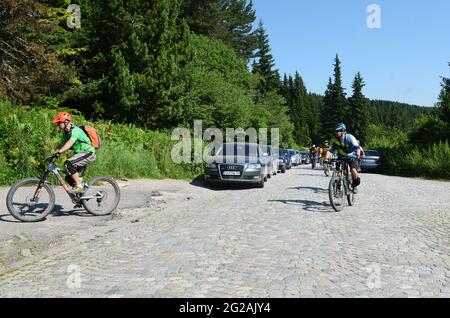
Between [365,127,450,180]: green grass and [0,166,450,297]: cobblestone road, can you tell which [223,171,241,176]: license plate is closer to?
[0,166,450,297]: cobblestone road

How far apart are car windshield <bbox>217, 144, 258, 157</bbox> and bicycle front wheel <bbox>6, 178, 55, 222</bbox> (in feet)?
31.8

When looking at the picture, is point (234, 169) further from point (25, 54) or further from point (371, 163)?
point (371, 163)

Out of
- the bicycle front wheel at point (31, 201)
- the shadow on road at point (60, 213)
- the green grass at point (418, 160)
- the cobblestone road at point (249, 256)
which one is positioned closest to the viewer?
the cobblestone road at point (249, 256)

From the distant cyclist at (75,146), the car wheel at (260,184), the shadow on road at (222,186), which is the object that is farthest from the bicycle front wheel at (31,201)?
the car wheel at (260,184)

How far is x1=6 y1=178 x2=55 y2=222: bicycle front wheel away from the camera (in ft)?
27.6

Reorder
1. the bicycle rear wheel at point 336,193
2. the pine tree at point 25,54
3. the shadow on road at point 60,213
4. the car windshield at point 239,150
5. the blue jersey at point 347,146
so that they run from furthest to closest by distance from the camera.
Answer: the pine tree at point 25,54, the car windshield at point 239,150, the blue jersey at point 347,146, the bicycle rear wheel at point 336,193, the shadow on road at point 60,213

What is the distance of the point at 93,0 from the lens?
3547 cm

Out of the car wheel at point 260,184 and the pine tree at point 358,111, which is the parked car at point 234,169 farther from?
the pine tree at point 358,111

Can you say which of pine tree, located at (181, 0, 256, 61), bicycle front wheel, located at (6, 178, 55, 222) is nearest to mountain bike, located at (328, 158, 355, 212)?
bicycle front wheel, located at (6, 178, 55, 222)

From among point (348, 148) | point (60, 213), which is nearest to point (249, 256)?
point (60, 213)

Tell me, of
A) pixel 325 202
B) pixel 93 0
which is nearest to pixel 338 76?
pixel 93 0

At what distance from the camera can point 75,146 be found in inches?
364

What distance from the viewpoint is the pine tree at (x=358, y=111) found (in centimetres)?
9331
